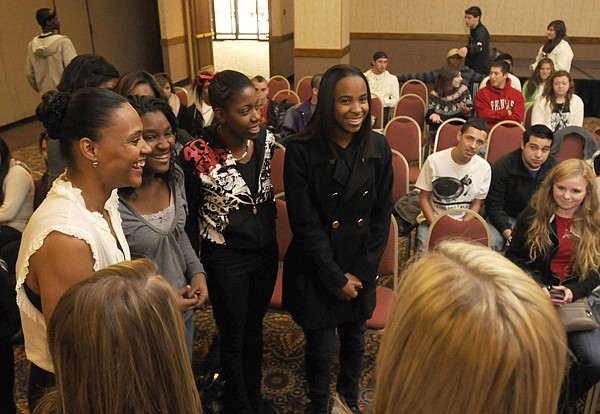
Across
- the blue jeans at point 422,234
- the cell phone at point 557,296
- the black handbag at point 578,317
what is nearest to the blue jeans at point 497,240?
the blue jeans at point 422,234

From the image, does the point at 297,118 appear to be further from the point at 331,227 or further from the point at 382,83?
the point at 331,227

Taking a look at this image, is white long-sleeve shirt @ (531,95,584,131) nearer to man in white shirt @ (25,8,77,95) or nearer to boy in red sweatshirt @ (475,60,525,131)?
boy in red sweatshirt @ (475,60,525,131)

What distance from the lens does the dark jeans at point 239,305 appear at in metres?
2.07

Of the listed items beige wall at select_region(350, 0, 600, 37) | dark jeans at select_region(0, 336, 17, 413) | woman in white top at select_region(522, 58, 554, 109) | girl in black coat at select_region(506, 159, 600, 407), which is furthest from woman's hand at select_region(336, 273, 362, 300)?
beige wall at select_region(350, 0, 600, 37)

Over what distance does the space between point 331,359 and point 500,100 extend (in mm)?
3771

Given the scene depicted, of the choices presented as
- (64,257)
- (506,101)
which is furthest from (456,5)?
(64,257)

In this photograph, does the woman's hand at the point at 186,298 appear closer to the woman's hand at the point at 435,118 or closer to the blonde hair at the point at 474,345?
the blonde hair at the point at 474,345

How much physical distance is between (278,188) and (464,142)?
4.29ft

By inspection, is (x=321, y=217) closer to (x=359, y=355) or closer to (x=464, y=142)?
(x=359, y=355)

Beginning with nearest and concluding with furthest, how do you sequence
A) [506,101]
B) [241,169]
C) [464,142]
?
[241,169]
[464,142]
[506,101]

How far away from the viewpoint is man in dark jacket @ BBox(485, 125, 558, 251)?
3.25 m

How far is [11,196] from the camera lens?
3.03 m

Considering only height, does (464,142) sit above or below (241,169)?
below

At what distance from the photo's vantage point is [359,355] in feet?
7.44
